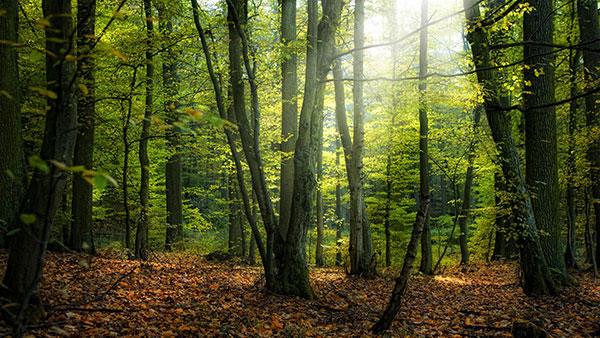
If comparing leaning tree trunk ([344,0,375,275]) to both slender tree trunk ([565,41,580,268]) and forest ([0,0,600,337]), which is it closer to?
forest ([0,0,600,337])

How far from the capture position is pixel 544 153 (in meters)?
9.14

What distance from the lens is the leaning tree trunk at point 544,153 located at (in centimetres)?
901

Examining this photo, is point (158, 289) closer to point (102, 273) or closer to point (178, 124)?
point (102, 273)

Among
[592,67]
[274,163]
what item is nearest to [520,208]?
[592,67]

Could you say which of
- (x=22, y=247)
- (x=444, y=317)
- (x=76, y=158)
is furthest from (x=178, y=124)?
(x=76, y=158)

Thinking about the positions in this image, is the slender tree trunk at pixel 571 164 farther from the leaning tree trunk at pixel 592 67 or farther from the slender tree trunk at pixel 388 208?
the slender tree trunk at pixel 388 208

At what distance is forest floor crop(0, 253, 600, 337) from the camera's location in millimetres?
4719

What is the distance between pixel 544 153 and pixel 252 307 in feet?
24.4

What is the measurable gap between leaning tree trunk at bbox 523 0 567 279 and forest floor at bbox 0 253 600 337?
3.67 ft

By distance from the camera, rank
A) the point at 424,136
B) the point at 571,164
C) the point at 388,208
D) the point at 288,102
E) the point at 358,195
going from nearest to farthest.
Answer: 1. the point at 288,102
2. the point at 358,195
3. the point at 571,164
4. the point at 424,136
5. the point at 388,208

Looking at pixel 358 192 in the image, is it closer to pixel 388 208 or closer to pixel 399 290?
pixel 399 290

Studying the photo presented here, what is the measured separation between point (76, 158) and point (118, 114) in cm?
347

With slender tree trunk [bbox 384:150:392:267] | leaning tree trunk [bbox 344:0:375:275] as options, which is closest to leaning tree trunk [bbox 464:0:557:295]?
leaning tree trunk [bbox 344:0:375:275]

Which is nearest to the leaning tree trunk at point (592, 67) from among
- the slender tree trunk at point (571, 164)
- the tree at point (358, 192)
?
the slender tree trunk at point (571, 164)
